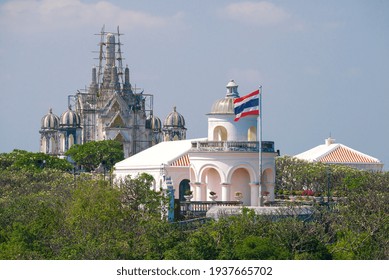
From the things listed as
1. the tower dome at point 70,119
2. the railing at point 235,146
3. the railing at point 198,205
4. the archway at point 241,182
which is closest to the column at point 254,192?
the archway at point 241,182

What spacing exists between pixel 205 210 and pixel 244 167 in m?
4.87

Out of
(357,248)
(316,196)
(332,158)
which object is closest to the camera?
(357,248)

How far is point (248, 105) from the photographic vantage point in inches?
3526

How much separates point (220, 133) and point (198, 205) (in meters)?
6.15

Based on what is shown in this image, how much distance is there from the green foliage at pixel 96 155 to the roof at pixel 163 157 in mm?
61818

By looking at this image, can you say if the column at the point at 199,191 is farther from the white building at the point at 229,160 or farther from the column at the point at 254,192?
the column at the point at 254,192

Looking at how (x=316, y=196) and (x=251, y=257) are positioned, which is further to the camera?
(x=316, y=196)

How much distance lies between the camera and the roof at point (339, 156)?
463 ft

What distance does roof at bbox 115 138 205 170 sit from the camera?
99.2m

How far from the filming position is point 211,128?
92938mm

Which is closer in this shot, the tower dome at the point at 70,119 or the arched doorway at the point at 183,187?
the arched doorway at the point at 183,187
